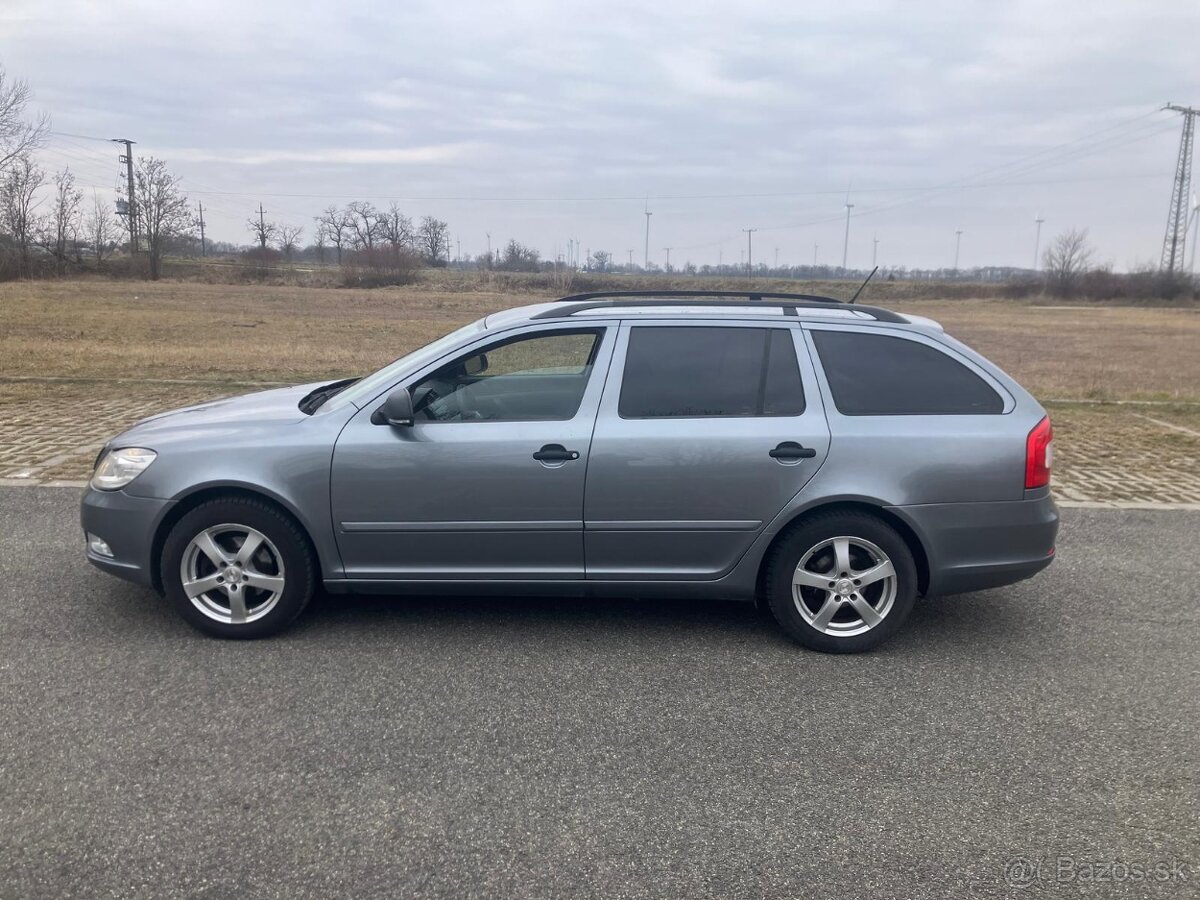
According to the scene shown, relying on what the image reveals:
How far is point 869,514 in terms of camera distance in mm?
4367

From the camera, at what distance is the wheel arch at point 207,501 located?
14.1ft

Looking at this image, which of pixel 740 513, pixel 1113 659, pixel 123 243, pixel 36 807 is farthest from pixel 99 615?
pixel 123 243

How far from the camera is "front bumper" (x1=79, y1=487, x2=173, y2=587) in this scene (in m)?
4.35

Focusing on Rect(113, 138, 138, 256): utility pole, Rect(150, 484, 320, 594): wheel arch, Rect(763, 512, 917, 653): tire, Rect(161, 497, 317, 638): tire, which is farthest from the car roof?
Rect(113, 138, 138, 256): utility pole

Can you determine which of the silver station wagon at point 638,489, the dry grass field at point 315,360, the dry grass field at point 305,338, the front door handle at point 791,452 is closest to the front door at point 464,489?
the silver station wagon at point 638,489

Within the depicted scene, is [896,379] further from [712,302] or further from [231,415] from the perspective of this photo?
[231,415]

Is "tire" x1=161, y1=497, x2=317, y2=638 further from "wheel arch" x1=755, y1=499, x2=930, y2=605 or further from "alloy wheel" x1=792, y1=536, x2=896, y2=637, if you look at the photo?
"alloy wheel" x1=792, y1=536, x2=896, y2=637

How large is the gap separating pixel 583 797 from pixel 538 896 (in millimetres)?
532

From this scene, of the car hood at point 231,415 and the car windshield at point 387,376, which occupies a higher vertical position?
the car windshield at point 387,376

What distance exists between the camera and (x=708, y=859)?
2.88 meters

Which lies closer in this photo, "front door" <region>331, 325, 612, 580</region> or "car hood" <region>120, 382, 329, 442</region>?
"front door" <region>331, 325, 612, 580</region>

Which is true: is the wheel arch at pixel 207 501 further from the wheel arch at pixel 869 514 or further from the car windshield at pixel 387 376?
the wheel arch at pixel 869 514

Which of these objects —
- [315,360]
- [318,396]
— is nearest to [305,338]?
[315,360]

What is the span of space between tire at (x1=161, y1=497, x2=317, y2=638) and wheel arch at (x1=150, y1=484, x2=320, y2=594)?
0.02 m
